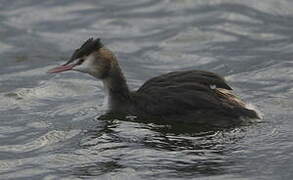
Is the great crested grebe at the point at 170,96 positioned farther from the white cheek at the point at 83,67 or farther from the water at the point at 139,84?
the water at the point at 139,84

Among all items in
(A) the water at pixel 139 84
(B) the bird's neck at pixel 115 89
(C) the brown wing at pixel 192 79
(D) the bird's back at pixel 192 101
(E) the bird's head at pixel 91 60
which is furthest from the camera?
(B) the bird's neck at pixel 115 89

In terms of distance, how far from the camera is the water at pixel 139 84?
352 inches

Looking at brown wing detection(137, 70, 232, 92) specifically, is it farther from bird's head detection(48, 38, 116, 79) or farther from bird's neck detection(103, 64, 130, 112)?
bird's head detection(48, 38, 116, 79)

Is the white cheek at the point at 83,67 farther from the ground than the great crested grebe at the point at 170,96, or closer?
farther from the ground

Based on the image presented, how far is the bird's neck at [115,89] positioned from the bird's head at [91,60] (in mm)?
81

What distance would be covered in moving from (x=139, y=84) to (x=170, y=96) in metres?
2.32

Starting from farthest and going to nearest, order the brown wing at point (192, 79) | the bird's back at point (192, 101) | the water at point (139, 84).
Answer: the brown wing at point (192, 79)
the bird's back at point (192, 101)
the water at point (139, 84)

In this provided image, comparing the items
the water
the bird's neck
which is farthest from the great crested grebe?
the water

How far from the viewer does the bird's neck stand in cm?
1068

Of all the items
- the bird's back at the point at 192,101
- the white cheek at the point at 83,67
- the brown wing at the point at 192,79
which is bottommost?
the bird's back at the point at 192,101

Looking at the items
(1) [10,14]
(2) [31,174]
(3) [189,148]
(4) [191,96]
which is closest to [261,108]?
(4) [191,96]

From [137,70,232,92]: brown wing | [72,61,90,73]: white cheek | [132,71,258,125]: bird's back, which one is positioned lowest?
[132,71,258,125]: bird's back

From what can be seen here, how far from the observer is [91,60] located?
10.6 meters

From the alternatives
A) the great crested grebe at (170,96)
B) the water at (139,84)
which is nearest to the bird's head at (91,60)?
the great crested grebe at (170,96)
